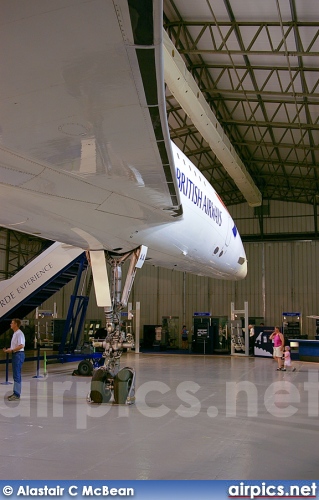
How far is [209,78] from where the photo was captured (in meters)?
19.2

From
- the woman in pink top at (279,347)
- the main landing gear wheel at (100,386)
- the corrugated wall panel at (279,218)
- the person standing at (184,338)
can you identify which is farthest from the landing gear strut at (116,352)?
the corrugated wall panel at (279,218)

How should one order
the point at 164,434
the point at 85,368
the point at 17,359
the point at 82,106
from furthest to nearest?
1. the point at 85,368
2. the point at 17,359
3. the point at 164,434
4. the point at 82,106

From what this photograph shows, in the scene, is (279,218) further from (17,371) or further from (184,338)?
(17,371)

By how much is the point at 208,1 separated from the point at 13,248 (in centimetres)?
2503

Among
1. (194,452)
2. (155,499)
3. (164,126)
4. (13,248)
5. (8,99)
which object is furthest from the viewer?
(13,248)

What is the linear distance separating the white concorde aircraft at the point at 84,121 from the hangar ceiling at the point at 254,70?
9049mm

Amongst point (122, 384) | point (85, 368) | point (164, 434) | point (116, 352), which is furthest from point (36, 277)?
point (164, 434)

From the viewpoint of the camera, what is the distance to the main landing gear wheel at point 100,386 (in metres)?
9.22

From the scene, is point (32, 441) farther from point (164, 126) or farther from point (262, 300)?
point (262, 300)

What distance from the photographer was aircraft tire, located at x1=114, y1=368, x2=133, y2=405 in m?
9.00

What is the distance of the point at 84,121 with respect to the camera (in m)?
3.85

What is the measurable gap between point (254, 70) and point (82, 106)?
49.9 ft

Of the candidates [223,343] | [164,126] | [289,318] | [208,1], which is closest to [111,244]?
[164,126]

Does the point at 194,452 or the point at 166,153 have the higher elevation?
the point at 166,153
